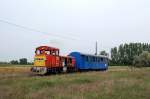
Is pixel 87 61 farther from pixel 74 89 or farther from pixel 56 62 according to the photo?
pixel 74 89

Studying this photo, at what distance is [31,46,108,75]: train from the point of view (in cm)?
3152

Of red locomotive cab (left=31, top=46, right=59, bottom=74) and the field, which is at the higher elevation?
red locomotive cab (left=31, top=46, right=59, bottom=74)

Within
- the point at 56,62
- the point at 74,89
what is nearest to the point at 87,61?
the point at 56,62

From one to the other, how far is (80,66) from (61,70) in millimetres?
6811

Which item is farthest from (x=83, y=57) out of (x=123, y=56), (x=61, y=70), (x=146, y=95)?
(x=123, y=56)

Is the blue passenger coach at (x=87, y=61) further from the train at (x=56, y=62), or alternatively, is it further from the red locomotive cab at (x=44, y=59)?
the red locomotive cab at (x=44, y=59)

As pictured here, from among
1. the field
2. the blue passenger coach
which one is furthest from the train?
the field

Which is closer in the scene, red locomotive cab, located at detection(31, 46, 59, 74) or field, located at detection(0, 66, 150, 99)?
field, located at detection(0, 66, 150, 99)

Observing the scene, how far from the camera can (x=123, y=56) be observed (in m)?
124

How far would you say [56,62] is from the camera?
3344cm

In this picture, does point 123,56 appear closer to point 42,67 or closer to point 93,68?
point 93,68

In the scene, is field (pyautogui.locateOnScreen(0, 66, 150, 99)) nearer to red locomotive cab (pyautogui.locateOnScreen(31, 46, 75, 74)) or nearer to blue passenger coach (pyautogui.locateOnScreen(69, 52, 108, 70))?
red locomotive cab (pyautogui.locateOnScreen(31, 46, 75, 74))

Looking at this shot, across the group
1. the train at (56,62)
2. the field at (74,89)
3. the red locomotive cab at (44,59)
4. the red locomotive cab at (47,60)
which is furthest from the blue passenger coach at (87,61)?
the field at (74,89)

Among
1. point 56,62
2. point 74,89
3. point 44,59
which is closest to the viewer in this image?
point 74,89
